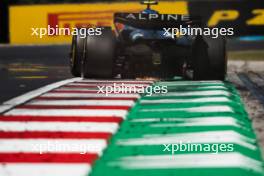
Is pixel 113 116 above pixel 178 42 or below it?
below

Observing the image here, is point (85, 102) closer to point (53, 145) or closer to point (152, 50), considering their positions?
point (53, 145)

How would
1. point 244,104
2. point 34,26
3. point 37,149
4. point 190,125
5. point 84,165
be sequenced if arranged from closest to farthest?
point 84,165 → point 37,149 → point 190,125 → point 244,104 → point 34,26

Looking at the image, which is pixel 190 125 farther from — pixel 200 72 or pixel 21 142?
pixel 200 72

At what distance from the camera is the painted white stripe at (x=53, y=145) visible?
215 inches

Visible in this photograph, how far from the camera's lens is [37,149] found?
552 centimetres

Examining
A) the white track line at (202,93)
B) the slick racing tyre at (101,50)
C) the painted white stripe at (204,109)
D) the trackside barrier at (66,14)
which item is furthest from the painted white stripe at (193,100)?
the trackside barrier at (66,14)

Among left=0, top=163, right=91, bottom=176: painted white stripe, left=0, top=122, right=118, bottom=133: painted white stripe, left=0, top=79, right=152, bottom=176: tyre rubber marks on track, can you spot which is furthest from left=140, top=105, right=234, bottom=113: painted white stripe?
left=0, top=163, right=91, bottom=176: painted white stripe

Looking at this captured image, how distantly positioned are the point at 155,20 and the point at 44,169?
6595 millimetres

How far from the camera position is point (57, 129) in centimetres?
647

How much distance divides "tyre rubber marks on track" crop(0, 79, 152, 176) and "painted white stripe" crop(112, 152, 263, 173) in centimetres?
31

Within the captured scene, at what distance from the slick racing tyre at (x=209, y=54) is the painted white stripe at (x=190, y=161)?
6002mm

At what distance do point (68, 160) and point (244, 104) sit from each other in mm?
3843

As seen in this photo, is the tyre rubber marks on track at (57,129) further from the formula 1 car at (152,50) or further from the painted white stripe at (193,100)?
the formula 1 car at (152,50)

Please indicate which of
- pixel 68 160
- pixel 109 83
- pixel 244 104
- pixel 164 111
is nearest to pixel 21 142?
pixel 68 160
